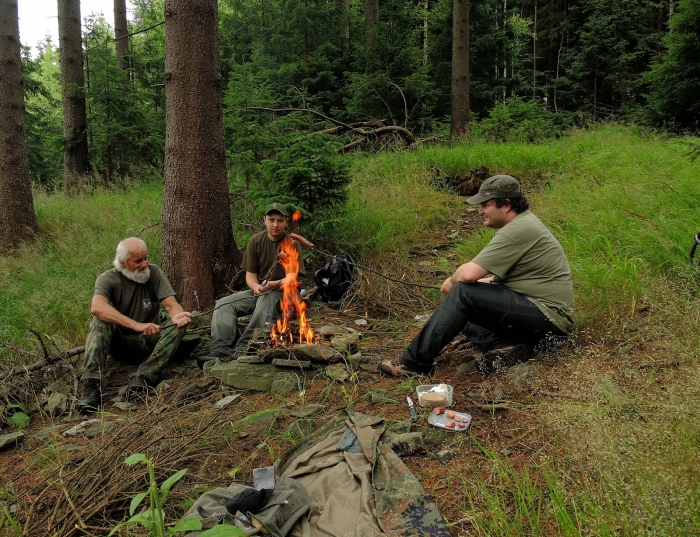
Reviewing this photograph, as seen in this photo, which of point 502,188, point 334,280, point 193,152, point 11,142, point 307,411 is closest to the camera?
point 307,411

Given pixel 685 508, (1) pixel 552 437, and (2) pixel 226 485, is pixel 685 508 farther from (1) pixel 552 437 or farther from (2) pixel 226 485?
(2) pixel 226 485

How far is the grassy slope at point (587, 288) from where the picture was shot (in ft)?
6.48

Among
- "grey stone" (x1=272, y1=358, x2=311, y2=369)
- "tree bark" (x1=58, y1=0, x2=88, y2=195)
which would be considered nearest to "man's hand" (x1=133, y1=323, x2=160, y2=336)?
"grey stone" (x1=272, y1=358, x2=311, y2=369)

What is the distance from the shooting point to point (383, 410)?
11.4 feet

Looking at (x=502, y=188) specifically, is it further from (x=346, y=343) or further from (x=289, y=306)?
(x=289, y=306)

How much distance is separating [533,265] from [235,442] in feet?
8.55

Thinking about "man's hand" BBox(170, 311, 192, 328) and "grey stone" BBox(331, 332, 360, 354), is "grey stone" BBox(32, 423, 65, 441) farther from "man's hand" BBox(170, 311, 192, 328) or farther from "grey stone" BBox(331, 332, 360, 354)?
"grey stone" BBox(331, 332, 360, 354)

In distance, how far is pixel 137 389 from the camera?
4262mm

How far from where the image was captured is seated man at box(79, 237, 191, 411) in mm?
4320

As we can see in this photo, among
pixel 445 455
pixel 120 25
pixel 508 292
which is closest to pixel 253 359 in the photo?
pixel 445 455

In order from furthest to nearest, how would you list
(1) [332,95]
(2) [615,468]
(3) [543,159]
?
(1) [332,95] → (3) [543,159] → (2) [615,468]

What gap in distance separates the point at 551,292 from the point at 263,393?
2.49m

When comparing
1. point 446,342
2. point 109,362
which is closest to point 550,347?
point 446,342

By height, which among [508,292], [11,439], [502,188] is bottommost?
[11,439]
